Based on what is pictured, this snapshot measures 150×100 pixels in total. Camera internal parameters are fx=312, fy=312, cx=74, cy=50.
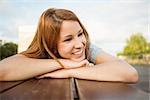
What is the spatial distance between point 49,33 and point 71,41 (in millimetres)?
94

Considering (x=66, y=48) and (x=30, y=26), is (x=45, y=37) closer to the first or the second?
(x=66, y=48)

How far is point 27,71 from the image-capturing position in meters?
1.10

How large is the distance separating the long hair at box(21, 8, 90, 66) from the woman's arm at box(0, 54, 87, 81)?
7cm

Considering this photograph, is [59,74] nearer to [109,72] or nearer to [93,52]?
[109,72]

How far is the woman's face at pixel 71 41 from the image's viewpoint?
119cm

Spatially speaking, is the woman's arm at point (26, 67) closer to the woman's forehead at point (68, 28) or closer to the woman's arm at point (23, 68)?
the woman's arm at point (23, 68)

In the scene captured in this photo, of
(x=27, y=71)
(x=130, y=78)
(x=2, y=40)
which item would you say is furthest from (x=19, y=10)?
(x=130, y=78)

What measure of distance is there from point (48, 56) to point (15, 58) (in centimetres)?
15

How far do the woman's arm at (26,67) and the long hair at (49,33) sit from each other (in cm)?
7

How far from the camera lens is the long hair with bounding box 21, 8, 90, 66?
3.95 ft

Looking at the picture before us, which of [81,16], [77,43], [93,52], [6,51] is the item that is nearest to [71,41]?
[77,43]

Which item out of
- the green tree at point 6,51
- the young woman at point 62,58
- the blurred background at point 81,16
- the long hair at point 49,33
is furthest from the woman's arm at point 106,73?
the green tree at point 6,51

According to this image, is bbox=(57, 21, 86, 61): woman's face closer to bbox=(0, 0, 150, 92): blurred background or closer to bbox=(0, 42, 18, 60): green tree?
bbox=(0, 0, 150, 92): blurred background

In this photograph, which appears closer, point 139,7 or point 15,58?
point 15,58
